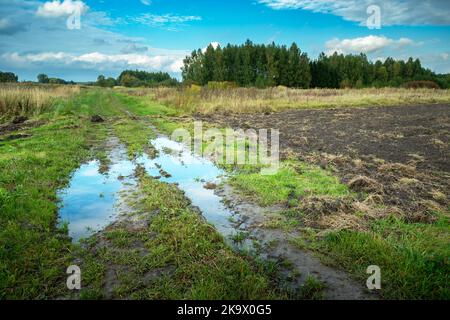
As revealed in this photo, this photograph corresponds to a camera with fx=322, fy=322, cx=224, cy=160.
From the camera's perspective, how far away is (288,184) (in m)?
7.42

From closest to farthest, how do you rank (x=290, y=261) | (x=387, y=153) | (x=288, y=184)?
(x=290, y=261)
(x=288, y=184)
(x=387, y=153)

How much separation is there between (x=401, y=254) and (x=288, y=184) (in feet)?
10.9

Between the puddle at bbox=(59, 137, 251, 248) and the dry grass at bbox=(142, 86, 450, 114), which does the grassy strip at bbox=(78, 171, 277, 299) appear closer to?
the puddle at bbox=(59, 137, 251, 248)

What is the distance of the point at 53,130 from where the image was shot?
14.4 meters

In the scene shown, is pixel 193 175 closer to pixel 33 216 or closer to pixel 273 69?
pixel 33 216

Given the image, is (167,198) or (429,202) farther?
(167,198)

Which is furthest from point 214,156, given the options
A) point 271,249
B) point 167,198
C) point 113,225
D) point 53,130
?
point 53,130

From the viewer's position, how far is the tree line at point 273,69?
68500 mm

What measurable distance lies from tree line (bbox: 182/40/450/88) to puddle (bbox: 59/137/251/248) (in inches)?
2167

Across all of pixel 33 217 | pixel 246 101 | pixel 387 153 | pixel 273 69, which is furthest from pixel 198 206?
pixel 273 69

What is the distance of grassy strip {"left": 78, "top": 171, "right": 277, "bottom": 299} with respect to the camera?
3.71 m
